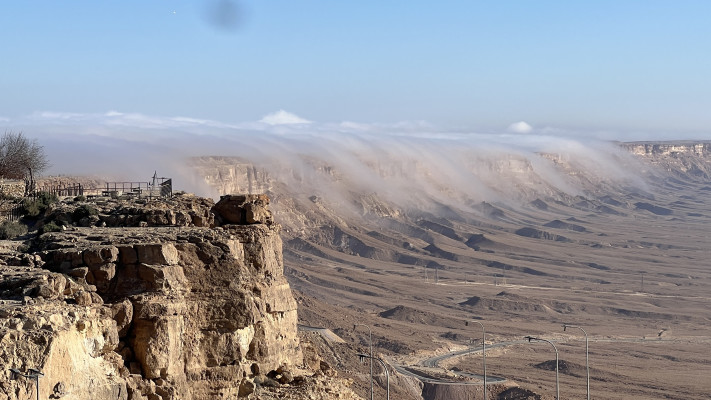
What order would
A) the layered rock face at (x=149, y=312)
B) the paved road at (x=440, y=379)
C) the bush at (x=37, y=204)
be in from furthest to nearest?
1. the paved road at (x=440, y=379)
2. the bush at (x=37, y=204)
3. the layered rock face at (x=149, y=312)

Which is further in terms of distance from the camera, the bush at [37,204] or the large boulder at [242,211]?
the bush at [37,204]

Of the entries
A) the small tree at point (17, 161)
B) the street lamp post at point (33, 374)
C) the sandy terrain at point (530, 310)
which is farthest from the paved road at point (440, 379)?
the street lamp post at point (33, 374)

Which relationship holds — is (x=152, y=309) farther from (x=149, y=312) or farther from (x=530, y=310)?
(x=530, y=310)

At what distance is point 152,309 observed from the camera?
102 ft

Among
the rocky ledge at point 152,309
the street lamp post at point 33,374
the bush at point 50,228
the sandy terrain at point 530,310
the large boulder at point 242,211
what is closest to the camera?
the street lamp post at point 33,374

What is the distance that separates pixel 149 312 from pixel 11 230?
40.5ft

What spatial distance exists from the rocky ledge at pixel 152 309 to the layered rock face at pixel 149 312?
0.09 ft

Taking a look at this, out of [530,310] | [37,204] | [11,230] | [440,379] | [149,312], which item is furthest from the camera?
[530,310]

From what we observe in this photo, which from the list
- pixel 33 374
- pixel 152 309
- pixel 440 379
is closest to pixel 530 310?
pixel 440 379

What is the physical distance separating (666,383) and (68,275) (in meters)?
72.7

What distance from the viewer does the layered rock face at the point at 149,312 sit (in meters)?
27.5

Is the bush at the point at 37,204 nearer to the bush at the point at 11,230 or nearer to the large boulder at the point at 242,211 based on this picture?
the bush at the point at 11,230

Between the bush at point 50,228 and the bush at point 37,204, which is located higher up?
the bush at point 37,204

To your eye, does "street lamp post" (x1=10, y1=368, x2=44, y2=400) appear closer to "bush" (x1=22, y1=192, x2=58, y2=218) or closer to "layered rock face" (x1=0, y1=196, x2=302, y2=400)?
"layered rock face" (x1=0, y1=196, x2=302, y2=400)
